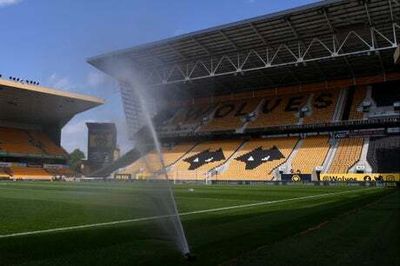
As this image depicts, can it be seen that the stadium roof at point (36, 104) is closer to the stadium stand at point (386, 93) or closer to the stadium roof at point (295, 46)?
the stadium roof at point (295, 46)

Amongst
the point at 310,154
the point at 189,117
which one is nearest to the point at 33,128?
the point at 189,117

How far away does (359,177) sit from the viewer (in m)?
45.3

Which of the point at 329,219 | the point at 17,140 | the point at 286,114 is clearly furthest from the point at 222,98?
the point at 329,219

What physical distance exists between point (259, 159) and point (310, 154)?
5.86m

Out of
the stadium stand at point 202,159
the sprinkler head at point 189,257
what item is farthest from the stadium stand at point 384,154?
the sprinkler head at point 189,257

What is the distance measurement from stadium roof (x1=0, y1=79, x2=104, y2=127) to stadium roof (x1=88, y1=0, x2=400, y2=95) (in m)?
14.3

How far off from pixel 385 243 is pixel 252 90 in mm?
59554

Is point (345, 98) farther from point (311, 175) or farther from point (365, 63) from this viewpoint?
point (311, 175)

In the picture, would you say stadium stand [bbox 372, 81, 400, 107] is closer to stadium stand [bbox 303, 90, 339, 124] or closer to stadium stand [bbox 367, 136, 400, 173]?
stadium stand [bbox 303, 90, 339, 124]

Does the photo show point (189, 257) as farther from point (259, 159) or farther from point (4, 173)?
point (4, 173)

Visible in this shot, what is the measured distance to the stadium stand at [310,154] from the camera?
165 feet

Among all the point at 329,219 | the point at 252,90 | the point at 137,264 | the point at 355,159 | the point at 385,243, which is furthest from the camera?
the point at 252,90

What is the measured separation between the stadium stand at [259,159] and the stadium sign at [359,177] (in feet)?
20.5

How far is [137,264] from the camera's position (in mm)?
6098
